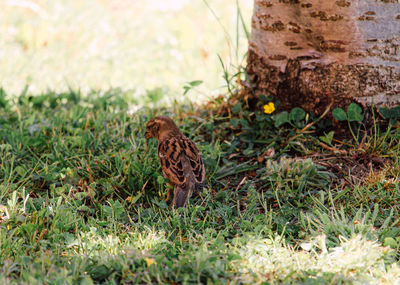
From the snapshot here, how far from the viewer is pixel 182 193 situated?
416 cm

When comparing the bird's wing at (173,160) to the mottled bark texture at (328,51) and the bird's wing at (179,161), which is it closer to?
the bird's wing at (179,161)

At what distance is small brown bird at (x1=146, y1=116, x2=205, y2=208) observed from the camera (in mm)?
4176

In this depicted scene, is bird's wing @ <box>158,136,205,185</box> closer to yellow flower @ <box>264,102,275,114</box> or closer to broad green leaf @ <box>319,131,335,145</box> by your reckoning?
yellow flower @ <box>264,102,275,114</box>

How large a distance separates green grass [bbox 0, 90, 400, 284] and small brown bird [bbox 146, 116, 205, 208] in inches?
5.8

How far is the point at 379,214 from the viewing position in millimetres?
3879

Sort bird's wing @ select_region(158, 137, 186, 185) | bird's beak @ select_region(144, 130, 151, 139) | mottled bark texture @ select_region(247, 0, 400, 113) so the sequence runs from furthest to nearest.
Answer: bird's beak @ select_region(144, 130, 151, 139), mottled bark texture @ select_region(247, 0, 400, 113), bird's wing @ select_region(158, 137, 186, 185)

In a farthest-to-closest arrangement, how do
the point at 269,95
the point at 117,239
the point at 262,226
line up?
the point at 269,95, the point at 262,226, the point at 117,239

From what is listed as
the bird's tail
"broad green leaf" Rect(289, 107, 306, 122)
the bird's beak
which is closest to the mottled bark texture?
"broad green leaf" Rect(289, 107, 306, 122)

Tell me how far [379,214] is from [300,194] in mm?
652

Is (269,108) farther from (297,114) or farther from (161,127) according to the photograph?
(161,127)

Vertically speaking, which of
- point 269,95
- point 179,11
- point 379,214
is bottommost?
point 379,214

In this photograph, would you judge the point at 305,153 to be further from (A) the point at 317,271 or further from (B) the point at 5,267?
(B) the point at 5,267

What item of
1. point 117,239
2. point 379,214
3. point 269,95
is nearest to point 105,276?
point 117,239

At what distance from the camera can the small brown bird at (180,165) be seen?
418cm
